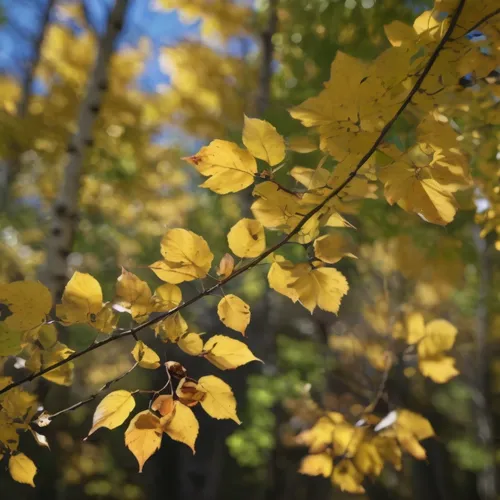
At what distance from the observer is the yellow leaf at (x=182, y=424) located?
514 millimetres

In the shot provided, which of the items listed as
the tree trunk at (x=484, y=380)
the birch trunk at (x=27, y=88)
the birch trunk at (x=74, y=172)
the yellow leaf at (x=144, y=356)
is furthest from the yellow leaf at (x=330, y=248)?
the birch trunk at (x=27, y=88)

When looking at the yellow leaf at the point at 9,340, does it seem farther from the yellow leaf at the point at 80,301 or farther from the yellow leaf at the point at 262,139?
the yellow leaf at the point at 262,139

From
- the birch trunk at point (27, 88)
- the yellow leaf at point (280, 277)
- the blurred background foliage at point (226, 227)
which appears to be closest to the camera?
the yellow leaf at point (280, 277)

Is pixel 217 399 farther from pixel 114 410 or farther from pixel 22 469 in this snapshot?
pixel 22 469

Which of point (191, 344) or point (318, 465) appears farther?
point (318, 465)

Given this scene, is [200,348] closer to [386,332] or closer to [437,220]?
[437,220]

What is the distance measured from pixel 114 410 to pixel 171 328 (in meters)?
0.11

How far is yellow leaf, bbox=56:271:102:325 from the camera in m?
0.50

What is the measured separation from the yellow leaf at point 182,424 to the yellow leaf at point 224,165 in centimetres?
26

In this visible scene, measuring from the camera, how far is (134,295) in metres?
0.52

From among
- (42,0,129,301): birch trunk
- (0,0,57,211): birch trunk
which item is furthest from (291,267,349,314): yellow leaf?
(0,0,57,211): birch trunk

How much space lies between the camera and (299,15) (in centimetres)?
162

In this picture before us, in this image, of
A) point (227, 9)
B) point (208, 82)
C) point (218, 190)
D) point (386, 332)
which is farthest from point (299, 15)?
point (208, 82)

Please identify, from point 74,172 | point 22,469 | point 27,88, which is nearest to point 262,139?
point 22,469
